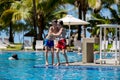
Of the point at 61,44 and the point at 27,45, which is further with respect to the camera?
the point at 27,45

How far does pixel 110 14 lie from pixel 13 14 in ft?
27.5

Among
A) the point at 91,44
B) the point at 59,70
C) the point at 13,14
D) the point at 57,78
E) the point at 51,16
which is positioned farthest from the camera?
the point at 51,16

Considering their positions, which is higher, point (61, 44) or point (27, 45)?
point (61, 44)

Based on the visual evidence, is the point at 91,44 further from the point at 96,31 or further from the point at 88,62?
the point at 96,31

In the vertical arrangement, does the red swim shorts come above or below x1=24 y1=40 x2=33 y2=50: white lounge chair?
above

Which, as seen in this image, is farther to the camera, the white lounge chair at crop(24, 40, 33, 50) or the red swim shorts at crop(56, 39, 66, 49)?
the white lounge chair at crop(24, 40, 33, 50)

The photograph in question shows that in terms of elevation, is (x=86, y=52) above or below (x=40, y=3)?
below

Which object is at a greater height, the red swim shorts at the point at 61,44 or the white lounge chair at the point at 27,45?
the red swim shorts at the point at 61,44

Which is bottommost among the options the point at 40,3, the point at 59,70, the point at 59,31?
the point at 59,70

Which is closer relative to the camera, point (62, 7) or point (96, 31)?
point (96, 31)

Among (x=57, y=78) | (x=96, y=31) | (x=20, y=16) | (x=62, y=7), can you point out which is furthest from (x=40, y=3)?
(x=57, y=78)

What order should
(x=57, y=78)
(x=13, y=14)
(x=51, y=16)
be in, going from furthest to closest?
(x=51, y=16) < (x=13, y=14) < (x=57, y=78)

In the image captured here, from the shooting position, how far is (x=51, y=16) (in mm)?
36250

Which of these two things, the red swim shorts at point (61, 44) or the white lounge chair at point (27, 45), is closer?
the red swim shorts at point (61, 44)
